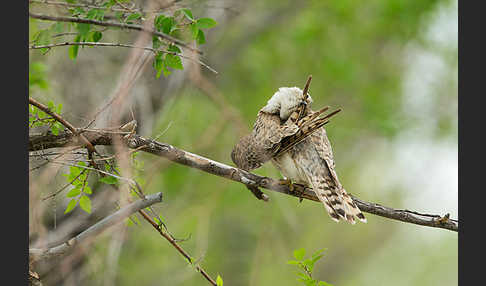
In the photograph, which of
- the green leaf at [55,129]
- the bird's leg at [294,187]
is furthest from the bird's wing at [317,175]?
the green leaf at [55,129]

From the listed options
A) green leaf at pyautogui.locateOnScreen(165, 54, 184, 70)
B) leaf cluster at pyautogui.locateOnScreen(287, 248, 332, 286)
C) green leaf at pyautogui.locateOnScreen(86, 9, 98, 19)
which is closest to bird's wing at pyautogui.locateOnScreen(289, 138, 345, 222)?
leaf cluster at pyautogui.locateOnScreen(287, 248, 332, 286)

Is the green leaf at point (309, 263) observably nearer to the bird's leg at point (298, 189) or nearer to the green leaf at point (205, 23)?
the bird's leg at point (298, 189)

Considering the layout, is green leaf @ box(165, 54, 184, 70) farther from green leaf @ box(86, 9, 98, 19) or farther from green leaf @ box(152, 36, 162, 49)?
green leaf @ box(86, 9, 98, 19)

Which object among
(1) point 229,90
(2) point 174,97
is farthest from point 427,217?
(1) point 229,90

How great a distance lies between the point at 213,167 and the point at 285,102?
1296 mm

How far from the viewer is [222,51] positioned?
28.7 ft

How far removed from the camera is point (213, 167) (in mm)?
3193

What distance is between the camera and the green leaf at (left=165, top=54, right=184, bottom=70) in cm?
284

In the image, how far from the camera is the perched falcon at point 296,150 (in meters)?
3.75

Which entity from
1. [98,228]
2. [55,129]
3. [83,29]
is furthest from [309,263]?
[83,29]

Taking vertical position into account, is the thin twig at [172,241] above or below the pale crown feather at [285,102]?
below

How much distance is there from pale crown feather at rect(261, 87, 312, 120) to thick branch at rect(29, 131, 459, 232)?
689 millimetres

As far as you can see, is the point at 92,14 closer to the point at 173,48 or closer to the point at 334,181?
the point at 173,48

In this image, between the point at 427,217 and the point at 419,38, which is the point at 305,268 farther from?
the point at 419,38
